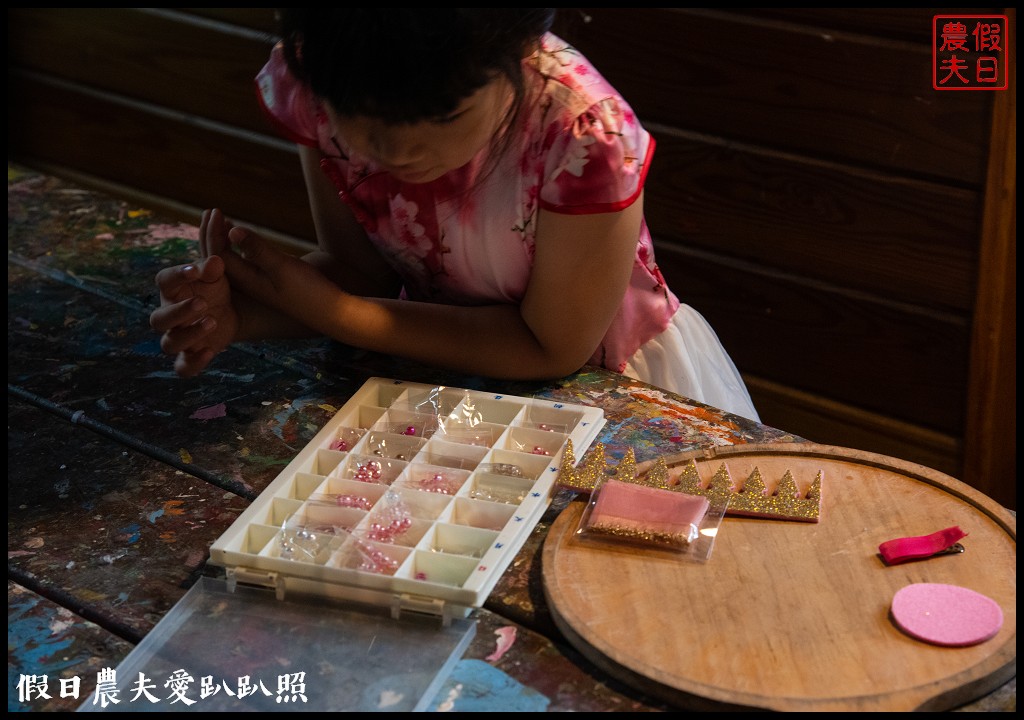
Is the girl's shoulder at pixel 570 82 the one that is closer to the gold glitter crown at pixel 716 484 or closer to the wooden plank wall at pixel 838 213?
the gold glitter crown at pixel 716 484

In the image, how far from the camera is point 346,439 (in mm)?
1027

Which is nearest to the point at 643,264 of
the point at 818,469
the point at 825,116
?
the point at 818,469

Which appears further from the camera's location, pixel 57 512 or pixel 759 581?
pixel 57 512

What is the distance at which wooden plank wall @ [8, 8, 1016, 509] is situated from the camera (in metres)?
1.78

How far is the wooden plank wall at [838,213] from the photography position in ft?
5.82

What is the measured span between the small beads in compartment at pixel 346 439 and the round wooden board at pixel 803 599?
0.23 metres

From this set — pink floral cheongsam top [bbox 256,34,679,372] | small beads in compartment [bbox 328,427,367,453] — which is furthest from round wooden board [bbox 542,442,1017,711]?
pink floral cheongsam top [bbox 256,34,679,372]

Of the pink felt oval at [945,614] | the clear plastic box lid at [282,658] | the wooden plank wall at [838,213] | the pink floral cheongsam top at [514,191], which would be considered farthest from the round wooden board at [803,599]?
the wooden plank wall at [838,213]

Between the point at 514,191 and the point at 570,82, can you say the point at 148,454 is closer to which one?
the point at 514,191

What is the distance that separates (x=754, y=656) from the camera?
2.43 ft

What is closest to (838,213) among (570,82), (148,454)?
(570,82)

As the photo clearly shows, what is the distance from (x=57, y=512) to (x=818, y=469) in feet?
2.23

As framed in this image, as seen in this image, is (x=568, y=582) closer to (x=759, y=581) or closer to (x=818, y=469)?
(x=759, y=581)

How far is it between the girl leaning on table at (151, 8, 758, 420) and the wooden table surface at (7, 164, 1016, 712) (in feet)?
0.15
